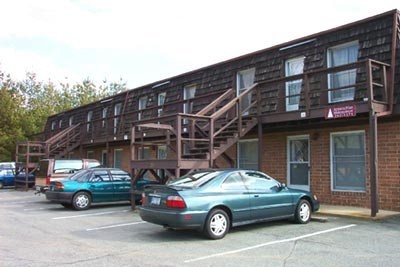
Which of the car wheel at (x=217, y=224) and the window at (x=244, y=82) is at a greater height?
the window at (x=244, y=82)

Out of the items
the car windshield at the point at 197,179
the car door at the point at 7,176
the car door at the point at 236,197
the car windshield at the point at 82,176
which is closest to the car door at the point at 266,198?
the car door at the point at 236,197

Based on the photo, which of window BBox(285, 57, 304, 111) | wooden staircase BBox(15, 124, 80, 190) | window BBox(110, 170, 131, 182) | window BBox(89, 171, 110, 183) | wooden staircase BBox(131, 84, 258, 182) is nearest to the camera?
wooden staircase BBox(131, 84, 258, 182)

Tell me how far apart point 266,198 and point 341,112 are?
11.3 feet

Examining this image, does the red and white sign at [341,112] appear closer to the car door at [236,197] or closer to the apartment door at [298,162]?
the apartment door at [298,162]

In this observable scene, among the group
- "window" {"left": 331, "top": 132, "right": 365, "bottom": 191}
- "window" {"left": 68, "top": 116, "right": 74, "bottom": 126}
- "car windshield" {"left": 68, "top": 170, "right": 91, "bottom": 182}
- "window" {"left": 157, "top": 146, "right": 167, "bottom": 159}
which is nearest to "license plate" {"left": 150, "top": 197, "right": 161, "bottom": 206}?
"car windshield" {"left": 68, "top": 170, "right": 91, "bottom": 182}

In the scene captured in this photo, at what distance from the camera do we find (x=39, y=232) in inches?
388

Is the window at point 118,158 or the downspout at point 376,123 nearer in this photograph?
the downspout at point 376,123

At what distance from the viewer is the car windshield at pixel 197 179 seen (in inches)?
365

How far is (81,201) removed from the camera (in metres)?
14.5

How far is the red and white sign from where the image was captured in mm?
11407

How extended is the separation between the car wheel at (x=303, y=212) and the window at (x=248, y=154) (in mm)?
5703

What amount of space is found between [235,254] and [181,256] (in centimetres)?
89

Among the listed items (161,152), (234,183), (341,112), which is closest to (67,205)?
(161,152)

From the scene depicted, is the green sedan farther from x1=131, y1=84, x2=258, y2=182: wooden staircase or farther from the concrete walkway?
the concrete walkway
